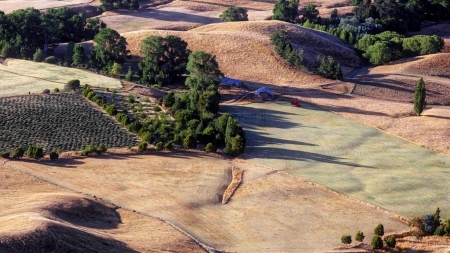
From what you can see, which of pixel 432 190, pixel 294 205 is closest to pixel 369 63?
pixel 432 190

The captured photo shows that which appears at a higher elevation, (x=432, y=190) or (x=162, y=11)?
(x=162, y=11)

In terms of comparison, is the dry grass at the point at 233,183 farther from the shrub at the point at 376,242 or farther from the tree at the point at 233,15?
the tree at the point at 233,15

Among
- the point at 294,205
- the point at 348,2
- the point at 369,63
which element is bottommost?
the point at 294,205

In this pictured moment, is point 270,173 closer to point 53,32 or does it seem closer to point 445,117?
point 445,117

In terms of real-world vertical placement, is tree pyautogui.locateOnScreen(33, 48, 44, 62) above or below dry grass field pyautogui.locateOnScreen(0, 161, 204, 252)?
above

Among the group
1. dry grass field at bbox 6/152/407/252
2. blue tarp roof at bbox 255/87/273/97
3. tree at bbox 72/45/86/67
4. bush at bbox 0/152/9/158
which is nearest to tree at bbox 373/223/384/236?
dry grass field at bbox 6/152/407/252

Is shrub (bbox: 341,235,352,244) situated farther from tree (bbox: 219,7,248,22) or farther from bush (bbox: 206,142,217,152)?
tree (bbox: 219,7,248,22)
